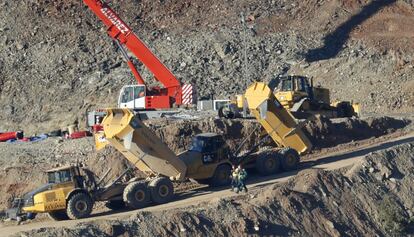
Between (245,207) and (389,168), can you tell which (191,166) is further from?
(389,168)

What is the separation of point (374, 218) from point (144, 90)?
14.7 m

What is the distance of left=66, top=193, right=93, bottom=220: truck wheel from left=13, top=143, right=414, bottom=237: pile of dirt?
2.71m

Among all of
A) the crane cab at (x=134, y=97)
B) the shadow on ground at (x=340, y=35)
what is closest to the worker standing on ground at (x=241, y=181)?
the crane cab at (x=134, y=97)

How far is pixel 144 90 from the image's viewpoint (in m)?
42.5

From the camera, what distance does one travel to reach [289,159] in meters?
35.9

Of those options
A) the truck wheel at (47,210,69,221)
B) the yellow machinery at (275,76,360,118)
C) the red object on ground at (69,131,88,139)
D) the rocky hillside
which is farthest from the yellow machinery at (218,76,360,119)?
the truck wheel at (47,210,69,221)

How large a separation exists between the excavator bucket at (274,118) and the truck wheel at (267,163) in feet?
4.28

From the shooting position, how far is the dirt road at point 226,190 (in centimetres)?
2892

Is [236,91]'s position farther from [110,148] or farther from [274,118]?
[110,148]

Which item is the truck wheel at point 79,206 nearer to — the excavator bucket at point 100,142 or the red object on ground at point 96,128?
the excavator bucket at point 100,142

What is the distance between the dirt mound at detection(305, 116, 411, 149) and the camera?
40.7 metres

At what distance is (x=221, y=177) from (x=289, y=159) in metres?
3.35

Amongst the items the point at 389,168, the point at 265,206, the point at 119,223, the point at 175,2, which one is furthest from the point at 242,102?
the point at 175,2

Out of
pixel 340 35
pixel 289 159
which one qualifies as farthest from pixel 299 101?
pixel 340 35
